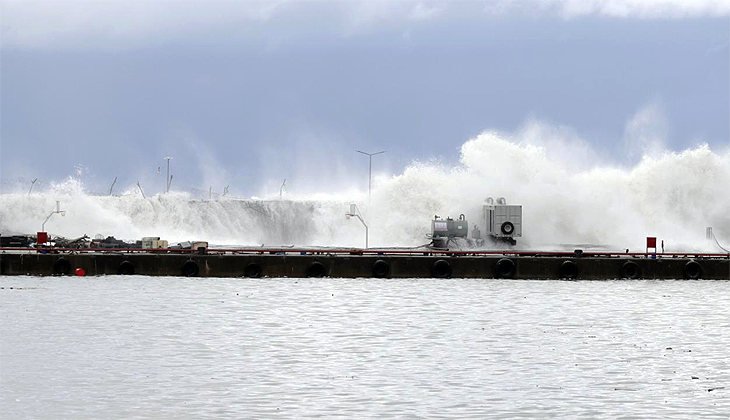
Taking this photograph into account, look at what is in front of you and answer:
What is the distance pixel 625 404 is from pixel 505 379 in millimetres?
4704

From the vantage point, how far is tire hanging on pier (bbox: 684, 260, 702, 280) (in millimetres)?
67812

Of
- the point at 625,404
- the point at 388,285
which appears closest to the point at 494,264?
the point at 388,285

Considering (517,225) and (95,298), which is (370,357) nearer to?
(95,298)

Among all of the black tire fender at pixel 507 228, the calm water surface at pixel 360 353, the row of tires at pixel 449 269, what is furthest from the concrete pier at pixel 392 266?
the black tire fender at pixel 507 228

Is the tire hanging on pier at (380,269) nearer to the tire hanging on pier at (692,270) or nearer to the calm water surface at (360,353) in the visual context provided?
the calm water surface at (360,353)

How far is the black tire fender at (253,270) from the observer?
67.9 metres

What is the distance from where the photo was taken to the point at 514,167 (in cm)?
12425

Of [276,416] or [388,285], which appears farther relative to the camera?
[388,285]

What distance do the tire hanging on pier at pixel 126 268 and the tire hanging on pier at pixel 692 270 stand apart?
32.9m

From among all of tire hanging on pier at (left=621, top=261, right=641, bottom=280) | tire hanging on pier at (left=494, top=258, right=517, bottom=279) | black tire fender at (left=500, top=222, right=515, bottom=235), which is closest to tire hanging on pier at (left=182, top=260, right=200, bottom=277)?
tire hanging on pier at (left=494, top=258, right=517, bottom=279)

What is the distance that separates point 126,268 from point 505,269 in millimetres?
22658

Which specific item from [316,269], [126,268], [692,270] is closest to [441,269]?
[316,269]

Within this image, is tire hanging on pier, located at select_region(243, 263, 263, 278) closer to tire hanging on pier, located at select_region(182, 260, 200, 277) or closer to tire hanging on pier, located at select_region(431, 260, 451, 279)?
tire hanging on pier, located at select_region(182, 260, 200, 277)

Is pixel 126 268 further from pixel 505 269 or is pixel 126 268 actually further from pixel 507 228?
pixel 507 228
